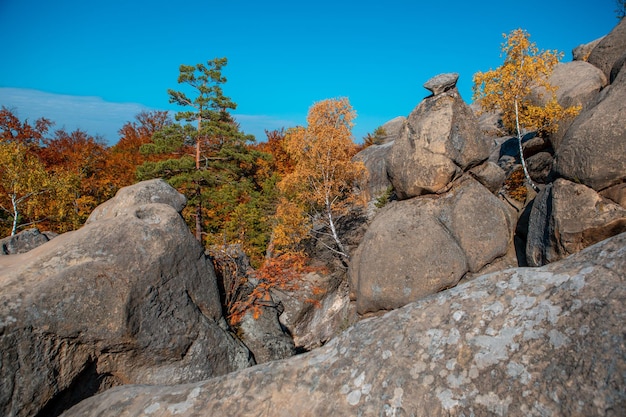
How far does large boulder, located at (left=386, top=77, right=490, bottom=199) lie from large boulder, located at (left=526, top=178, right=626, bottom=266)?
415cm

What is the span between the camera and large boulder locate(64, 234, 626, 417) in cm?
248

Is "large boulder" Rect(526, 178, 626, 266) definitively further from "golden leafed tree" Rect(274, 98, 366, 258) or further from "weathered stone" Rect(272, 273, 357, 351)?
"golden leafed tree" Rect(274, 98, 366, 258)

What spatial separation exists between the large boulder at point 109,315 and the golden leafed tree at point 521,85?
18033mm

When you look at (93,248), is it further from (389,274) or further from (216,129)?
Result: (216,129)

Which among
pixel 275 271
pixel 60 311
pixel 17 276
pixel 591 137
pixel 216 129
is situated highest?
pixel 216 129

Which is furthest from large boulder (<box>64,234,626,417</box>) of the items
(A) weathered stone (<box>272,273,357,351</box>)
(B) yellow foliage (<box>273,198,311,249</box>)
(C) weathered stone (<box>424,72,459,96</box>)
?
(B) yellow foliage (<box>273,198,311,249</box>)

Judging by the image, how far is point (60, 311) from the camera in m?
6.98

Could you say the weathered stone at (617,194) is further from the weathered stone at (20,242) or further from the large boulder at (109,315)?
the weathered stone at (20,242)

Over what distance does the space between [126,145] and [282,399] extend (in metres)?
51.8

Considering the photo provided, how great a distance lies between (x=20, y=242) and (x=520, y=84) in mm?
24859

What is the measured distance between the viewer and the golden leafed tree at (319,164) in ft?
73.8

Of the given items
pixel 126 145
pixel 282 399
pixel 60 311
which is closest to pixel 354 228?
pixel 60 311

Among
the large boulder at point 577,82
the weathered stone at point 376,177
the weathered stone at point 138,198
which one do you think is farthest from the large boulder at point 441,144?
the weathered stone at point 138,198

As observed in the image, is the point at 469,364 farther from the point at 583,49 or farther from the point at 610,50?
the point at 583,49
